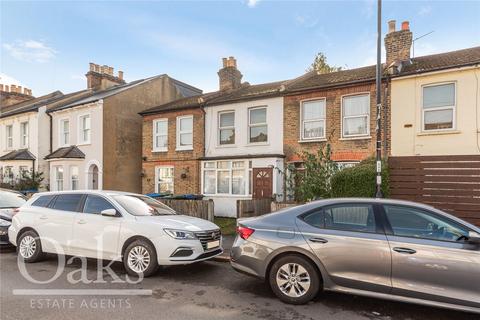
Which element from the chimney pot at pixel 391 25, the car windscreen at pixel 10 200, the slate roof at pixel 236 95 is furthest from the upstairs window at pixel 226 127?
the car windscreen at pixel 10 200

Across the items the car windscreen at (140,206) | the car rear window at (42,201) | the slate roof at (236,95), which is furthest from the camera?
the slate roof at (236,95)

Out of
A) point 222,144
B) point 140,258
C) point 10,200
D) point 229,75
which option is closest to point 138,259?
point 140,258

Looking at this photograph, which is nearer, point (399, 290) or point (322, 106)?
point (399, 290)

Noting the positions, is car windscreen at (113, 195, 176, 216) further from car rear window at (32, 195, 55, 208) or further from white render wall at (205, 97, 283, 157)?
white render wall at (205, 97, 283, 157)

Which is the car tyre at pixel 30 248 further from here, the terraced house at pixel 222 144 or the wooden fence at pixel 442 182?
the wooden fence at pixel 442 182

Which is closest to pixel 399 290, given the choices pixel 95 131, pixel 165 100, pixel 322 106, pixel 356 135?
pixel 356 135

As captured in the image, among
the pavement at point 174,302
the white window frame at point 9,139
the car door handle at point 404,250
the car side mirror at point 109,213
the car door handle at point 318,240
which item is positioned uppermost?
the white window frame at point 9,139

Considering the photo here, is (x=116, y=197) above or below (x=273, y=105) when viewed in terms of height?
below

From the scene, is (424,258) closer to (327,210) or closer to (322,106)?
(327,210)

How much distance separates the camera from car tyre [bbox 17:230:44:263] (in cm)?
684

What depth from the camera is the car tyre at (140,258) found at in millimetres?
5797

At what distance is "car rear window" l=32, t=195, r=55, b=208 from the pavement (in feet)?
5.07

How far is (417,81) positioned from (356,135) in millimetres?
2755

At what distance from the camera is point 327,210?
484 centimetres
